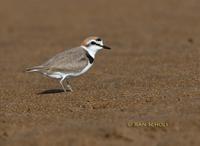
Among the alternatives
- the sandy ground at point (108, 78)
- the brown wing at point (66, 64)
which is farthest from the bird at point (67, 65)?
the sandy ground at point (108, 78)

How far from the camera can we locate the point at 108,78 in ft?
37.3

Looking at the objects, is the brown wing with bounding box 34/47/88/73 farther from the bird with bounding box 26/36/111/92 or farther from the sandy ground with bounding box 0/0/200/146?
the sandy ground with bounding box 0/0/200/146

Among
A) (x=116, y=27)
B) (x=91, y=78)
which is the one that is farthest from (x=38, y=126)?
(x=116, y=27)

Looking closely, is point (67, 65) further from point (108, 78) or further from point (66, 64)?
point (108, 78)

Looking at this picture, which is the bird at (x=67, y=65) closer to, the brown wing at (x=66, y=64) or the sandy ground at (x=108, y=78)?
the brown wing at (x=66, y=64)

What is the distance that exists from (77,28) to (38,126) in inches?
436

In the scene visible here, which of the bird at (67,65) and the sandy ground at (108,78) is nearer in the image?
the sandy ground at (108,78)

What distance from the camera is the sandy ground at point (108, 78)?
722 cm

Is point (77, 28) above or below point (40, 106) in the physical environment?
above

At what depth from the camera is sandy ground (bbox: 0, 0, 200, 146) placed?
7219mm

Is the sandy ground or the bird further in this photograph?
the bird

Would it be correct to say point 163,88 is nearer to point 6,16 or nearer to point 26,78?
point 26,78

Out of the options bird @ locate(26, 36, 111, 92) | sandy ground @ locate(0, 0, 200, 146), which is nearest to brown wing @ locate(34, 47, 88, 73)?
bird @ locate(26, 36, 111, 92)

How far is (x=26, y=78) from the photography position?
12.1 m
